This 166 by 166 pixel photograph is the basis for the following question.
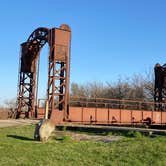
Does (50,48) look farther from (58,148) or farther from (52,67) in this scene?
(58,148)

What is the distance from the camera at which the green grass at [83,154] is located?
944 cm

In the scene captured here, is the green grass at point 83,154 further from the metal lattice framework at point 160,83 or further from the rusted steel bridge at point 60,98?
the metal lattice framework at point 160,83

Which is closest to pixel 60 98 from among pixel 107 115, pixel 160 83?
pixel 107 115

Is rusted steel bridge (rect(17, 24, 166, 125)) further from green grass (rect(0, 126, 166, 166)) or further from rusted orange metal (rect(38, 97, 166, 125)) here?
green grass (rect(0, 126, 166, 166))

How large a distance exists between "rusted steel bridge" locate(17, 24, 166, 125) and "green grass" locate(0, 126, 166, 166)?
1327 centimetres

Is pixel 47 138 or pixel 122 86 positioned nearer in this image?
pixel 47 138

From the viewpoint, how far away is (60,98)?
86.9ft

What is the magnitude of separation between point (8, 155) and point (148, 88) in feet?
183

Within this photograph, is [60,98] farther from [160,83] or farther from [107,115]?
[160,83]

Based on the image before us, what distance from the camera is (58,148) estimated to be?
1140cm

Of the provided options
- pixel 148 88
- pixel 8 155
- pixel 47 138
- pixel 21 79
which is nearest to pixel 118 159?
pixel 8 155

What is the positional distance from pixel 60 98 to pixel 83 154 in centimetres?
1615

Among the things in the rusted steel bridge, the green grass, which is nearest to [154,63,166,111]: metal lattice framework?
the rusted steel bridge

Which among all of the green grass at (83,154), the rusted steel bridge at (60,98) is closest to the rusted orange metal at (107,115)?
the rusted steel bridge at (60,98)
